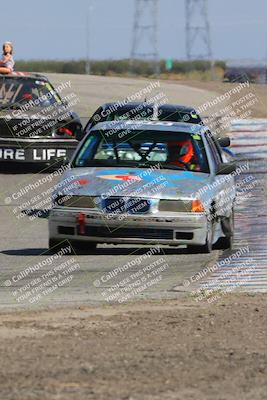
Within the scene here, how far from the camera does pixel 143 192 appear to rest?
37.3ft

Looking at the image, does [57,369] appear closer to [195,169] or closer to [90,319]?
[90,319]

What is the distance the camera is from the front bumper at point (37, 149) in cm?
1878

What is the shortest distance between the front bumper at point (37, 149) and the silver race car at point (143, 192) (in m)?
6.18

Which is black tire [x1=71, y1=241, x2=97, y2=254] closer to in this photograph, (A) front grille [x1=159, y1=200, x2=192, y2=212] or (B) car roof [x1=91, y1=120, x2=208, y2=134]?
(A) front grille [x1=159, y1=200, x2=192, y2=212]

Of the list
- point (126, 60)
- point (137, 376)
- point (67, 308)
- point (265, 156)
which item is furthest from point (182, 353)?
point (126, 60)

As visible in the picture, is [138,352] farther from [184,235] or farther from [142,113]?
[142,113]

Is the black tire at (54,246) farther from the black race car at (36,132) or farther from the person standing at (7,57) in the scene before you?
the person standing at (7,57)

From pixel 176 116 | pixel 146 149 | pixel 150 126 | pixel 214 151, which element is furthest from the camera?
pixel 176 116

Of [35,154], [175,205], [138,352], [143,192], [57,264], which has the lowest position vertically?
[35,154]

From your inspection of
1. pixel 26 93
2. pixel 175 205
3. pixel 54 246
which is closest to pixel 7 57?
pixel 26 93

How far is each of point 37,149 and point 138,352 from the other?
12.3 m

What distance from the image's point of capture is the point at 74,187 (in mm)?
11430

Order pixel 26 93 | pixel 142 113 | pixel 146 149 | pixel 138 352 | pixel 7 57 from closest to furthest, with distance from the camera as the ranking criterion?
pixel 138 352 < pixel 146 149 < pixel 142 113 < pixel 26 93 < pixel 7 57

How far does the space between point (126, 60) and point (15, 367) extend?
276ft
